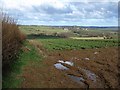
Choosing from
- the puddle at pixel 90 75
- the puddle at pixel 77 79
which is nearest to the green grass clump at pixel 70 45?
the puddle at pixel 90 75

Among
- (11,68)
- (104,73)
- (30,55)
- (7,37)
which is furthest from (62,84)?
(30,55)

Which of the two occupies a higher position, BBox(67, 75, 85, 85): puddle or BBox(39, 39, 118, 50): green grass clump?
BBox(39, 39, 118, 50): green grass clump

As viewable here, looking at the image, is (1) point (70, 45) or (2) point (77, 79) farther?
(1) point (70, 45)

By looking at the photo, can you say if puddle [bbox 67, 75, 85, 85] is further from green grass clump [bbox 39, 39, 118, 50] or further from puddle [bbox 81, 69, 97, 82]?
green grass clump [bbox 39, 39, 118, 50]

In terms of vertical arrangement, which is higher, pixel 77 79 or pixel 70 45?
pixel 70 45

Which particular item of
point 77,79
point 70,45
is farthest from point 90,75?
point 70,45

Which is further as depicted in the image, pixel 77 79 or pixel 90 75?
pixel 90 75

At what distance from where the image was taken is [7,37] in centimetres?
2208

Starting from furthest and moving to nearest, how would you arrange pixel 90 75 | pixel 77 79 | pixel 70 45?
pixel 70 45
pixel 90 75
pixel 77 79

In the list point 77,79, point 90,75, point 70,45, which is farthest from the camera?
point 70,45

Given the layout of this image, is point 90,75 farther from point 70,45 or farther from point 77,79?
point 70,45

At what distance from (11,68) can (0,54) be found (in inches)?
191

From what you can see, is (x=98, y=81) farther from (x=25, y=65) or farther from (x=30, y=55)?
(x=30, y=55)

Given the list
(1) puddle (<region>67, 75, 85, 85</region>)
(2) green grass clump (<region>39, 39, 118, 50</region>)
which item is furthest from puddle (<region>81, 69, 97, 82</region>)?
(2) green grass clump (<region>39, 39, 118, 50</region>)
